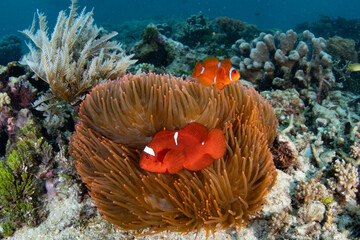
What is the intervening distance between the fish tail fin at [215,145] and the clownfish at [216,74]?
2.49 ft

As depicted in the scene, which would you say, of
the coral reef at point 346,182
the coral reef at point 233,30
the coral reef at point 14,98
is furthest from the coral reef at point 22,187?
the coral reef at point 233,30

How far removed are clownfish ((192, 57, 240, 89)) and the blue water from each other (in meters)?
51.7

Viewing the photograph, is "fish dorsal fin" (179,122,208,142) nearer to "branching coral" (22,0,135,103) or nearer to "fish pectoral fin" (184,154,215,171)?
"fish pectoral fin" (184,154,215,171)

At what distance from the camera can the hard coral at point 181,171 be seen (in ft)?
6.69

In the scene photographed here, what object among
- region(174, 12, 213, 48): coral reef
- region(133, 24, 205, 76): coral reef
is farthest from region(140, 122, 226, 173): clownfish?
region(174, 12, 213, 48): coral reef

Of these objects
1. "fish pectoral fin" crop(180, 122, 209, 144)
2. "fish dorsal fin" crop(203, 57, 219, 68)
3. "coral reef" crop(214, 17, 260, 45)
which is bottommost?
"coral reef" crop(214, 17, 260, 45)

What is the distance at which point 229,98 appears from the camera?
279cm

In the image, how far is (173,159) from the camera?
1.96m

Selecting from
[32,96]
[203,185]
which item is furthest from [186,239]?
[32,96]

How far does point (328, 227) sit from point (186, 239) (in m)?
1.58

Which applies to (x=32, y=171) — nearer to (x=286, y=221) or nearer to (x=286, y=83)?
(x=286, y=221)

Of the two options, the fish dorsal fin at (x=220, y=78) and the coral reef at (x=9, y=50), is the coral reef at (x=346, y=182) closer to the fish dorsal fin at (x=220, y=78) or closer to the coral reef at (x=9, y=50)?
the fish dorsal fin at (x=220, y=78)

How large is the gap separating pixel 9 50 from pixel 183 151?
840 inches

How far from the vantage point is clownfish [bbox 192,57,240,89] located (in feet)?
8.32
